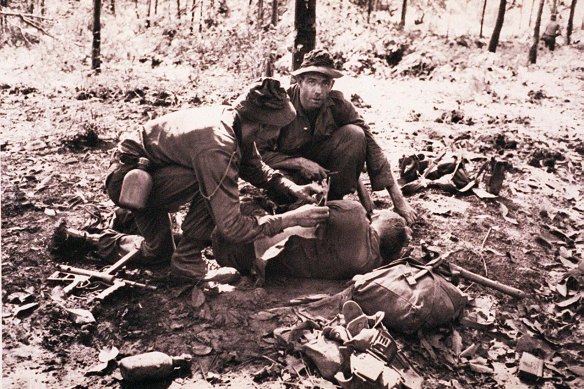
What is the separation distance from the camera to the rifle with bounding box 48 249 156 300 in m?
3.58

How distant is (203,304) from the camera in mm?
3525

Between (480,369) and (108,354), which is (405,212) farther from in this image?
(108,354)

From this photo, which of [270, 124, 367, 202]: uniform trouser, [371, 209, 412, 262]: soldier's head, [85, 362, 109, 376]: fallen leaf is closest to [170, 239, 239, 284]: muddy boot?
[85, 362, 109, 376]: fallen leaf

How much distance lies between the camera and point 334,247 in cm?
372

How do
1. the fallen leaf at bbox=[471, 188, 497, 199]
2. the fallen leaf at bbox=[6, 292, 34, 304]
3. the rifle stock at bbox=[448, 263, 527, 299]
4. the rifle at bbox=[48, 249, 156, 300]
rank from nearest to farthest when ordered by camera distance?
the fallen leaf at bbox=[6, 292, 34, 304], the rifle at bbox=[48, 249, 156, 300], the rifle stock at bbox=[448, 263, 527, 299], the fallen leaf at bbox=[471, 188, 497, 199]

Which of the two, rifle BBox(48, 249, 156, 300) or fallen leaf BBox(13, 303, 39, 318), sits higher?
rifle BBox(48, 249, 156, 300)

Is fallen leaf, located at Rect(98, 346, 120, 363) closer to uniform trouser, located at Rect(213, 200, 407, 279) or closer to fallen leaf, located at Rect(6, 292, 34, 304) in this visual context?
fallen leaf, located at Rect(6, 292, 34, 304)

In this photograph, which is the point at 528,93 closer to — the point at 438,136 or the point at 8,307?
the point at 438,136

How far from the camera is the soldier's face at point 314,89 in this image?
4258 mm

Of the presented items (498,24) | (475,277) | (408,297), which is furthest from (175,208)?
(498,24)

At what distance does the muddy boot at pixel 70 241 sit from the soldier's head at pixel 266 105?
1800mm

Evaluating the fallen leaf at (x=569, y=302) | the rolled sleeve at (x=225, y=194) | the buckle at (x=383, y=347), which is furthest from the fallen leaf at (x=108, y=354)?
the fallen leaf at (x=569, y=302)

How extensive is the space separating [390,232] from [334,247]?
1.54ft

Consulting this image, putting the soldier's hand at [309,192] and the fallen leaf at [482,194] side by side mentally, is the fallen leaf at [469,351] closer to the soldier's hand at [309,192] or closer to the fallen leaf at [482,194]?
the soldier's hand at [309,192]
